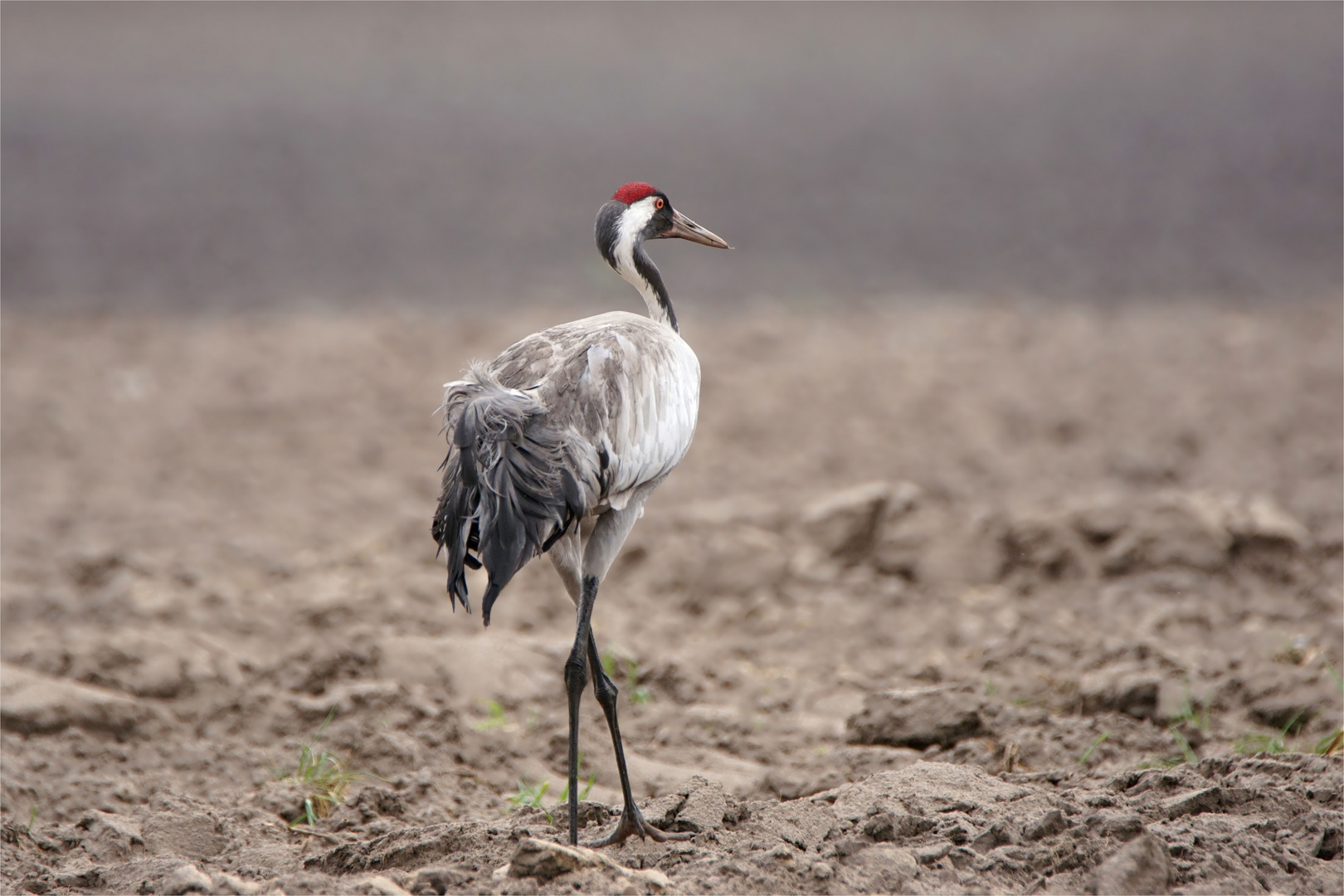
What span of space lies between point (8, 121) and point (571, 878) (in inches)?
664

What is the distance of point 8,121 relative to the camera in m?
16.8

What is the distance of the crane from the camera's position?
3.85m

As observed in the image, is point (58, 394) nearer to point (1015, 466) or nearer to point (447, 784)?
point (447, 784)

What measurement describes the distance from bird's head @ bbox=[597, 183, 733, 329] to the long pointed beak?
131 mm

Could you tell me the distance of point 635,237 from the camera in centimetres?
471

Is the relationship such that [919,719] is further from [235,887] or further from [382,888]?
[235,887]

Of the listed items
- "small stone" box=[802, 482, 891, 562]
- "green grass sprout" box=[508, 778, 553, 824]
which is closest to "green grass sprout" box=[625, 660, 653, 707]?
"green grass sprout" box=[508, 778, 553, 824]

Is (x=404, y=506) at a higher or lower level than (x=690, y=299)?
lower

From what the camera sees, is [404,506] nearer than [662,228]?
No

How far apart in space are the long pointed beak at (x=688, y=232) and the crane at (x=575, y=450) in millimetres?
287

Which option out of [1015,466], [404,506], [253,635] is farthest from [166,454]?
[1015,466]

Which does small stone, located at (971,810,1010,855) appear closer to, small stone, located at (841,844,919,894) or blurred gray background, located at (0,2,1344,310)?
small stone, located at (841,844,919,894)

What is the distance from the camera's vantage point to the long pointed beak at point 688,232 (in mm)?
4957

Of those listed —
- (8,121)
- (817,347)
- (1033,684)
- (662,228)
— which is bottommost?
(1033,684)
